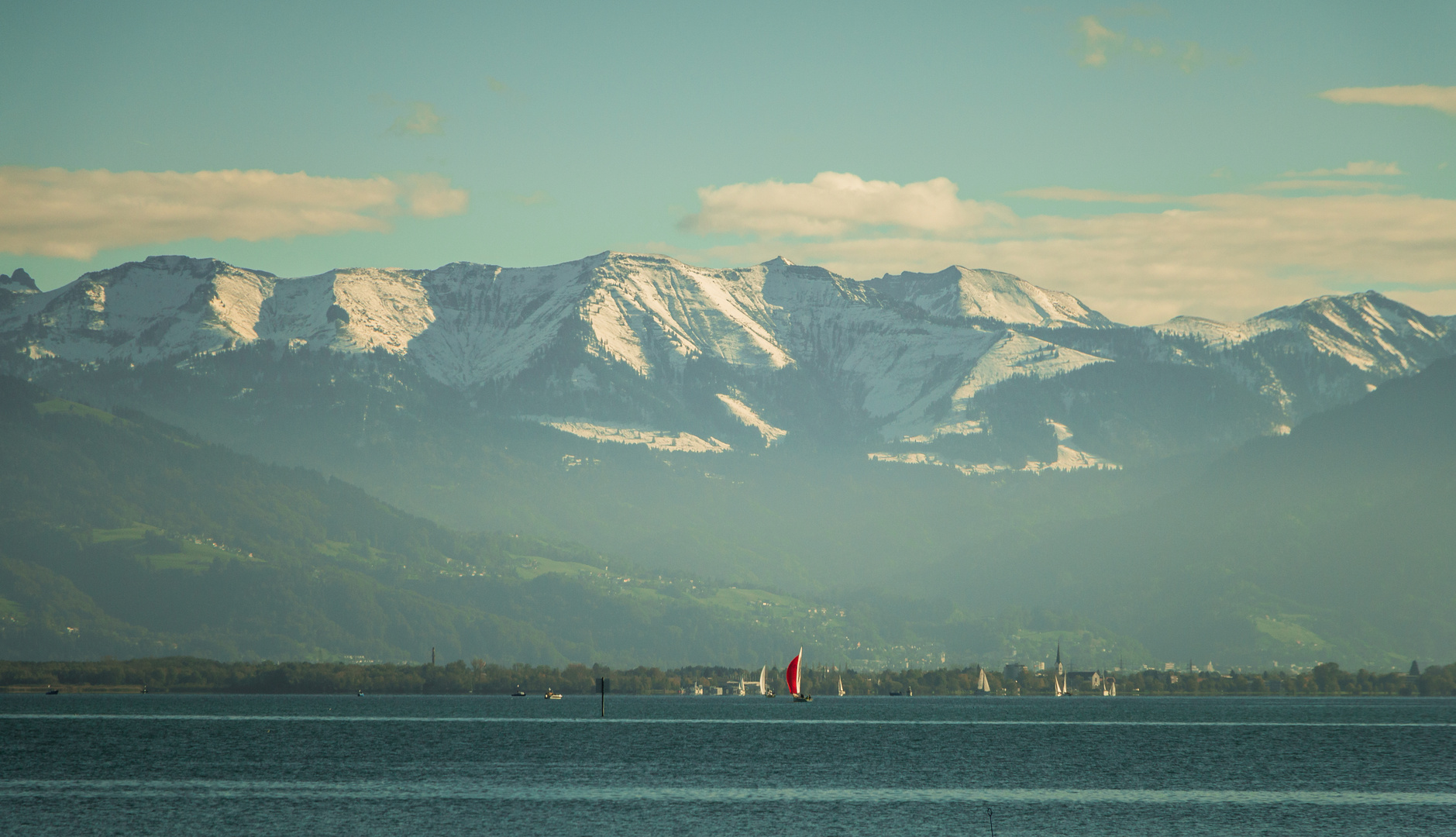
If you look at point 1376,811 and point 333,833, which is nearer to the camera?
point 333,833

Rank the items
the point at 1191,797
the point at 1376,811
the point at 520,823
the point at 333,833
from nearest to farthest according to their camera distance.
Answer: the point at 333,833 → the point at 520,823 → the point at 1376,811 → the point at 1191,797

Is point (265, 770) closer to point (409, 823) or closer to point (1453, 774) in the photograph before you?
point (409, 823)

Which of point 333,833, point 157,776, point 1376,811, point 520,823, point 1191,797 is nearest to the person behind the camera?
point 333,833

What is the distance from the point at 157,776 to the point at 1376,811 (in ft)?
486

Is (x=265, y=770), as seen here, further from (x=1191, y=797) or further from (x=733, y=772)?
(x=1191, y=797)

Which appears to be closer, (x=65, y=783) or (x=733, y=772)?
(x=65, y=783)

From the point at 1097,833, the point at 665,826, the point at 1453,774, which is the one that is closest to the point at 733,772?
the point at 665,826

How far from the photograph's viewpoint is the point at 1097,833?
135500 mm

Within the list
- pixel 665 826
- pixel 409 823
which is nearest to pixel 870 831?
pixel 665 826

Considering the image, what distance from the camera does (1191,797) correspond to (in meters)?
167

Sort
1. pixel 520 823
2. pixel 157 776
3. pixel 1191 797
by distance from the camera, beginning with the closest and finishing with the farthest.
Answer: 1. pixel 520 823
2. pixel 1191 797
3. pixel 157 776

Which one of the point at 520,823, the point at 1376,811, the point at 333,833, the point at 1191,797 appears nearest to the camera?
the point at 333,833

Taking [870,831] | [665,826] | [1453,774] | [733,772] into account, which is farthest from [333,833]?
[1453,774]

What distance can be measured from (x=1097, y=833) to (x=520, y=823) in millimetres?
55595
